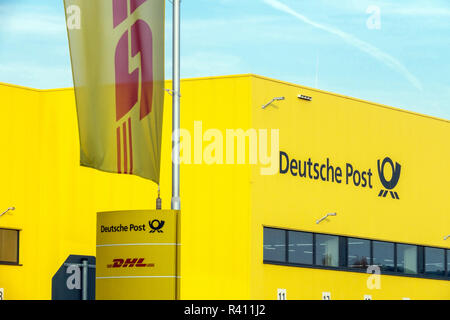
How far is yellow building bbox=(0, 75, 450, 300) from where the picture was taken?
1120 inches

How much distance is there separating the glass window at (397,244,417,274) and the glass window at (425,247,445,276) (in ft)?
2.09

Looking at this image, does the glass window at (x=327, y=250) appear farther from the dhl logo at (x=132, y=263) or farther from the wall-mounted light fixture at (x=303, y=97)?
the dhl logo at (x=132, y=263)

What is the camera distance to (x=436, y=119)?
34.8 metres

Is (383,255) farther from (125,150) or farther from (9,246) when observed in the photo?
(125,150)

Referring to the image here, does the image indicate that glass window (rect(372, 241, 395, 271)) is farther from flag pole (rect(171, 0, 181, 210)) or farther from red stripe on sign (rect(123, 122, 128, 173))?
red stripe on sign (rect(123, 122, 128, 173))

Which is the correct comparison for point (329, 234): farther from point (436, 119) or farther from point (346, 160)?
point (436, 119)

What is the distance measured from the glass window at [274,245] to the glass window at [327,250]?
62.1 inches

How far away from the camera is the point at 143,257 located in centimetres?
1862

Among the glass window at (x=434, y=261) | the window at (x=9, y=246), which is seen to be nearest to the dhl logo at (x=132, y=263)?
the window at (x=9, y=246)

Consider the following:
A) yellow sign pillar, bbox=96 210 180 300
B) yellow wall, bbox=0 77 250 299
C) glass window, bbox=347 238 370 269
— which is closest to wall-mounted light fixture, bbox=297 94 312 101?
yellow wall, bbox=0 77 250 299

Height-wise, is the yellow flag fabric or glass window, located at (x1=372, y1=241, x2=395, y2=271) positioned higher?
the yellow flag fabric

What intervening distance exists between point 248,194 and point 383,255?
6.62m

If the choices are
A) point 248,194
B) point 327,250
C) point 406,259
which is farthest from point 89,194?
point 406,259
